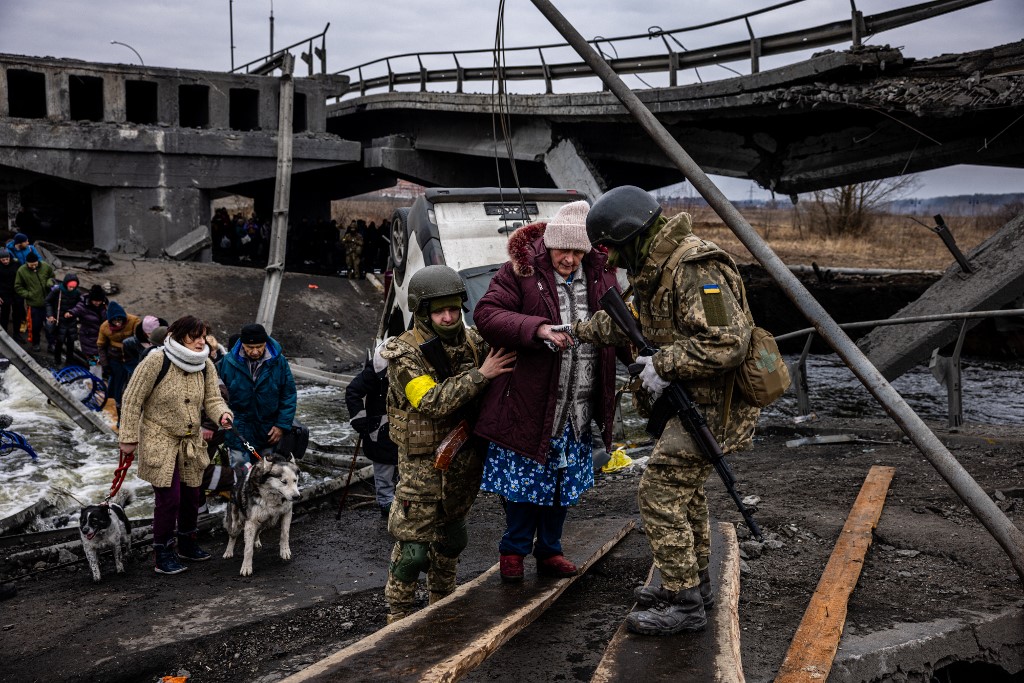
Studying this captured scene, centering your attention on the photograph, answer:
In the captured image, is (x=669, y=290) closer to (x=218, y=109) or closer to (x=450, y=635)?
(x=450, y=635)

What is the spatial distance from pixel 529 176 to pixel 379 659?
71.8ft

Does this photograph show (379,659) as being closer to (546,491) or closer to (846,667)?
(546,491)

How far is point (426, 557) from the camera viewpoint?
4.48 m

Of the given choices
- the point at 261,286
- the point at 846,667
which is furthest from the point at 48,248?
the point at 846,667

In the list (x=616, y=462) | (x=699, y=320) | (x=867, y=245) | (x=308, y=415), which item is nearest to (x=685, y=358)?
(x=699, y=320)

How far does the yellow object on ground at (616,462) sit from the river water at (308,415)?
2960mm

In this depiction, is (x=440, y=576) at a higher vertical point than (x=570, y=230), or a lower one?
lower

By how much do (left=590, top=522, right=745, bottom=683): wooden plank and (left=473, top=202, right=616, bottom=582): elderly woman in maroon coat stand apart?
69 cm

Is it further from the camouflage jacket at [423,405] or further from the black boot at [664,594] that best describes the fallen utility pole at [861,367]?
the camouflage jacket at [423,405]

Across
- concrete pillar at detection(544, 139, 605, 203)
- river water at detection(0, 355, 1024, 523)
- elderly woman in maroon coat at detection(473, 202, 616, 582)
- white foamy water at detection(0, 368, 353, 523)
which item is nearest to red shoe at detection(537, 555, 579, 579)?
elderly woman in maroon coat at detection(473, 202, 616, 582)

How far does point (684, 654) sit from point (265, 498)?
12.7 feet

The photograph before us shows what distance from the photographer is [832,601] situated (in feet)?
14.9

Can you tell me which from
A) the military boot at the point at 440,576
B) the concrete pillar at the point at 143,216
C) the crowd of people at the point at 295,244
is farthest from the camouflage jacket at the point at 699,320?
the crowd of people at the point at 295,244

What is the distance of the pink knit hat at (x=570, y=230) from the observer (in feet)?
→ 14.4
